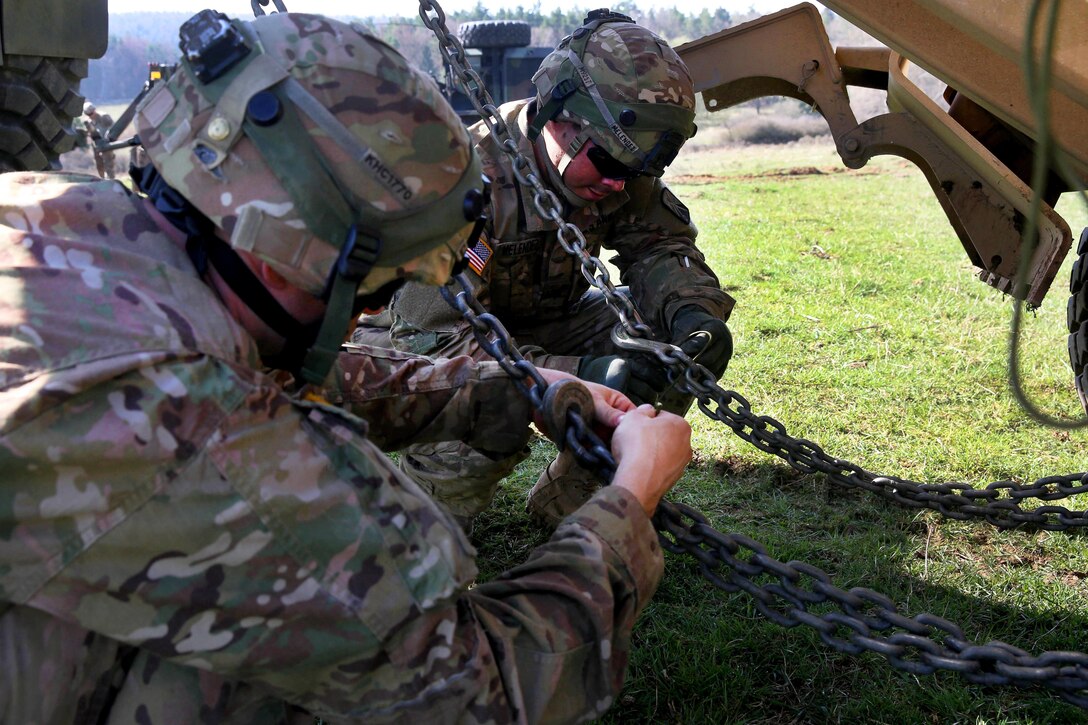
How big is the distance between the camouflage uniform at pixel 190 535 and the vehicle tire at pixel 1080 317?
2.85 metres

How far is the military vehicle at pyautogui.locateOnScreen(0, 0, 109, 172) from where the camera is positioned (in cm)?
Result: 479

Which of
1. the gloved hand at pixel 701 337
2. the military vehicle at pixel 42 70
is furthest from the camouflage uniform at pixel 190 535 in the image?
the military vehicle at pixel 42 70

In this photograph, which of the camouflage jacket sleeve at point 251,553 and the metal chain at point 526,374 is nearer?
the camouflage jacket sleeve at point 251,553

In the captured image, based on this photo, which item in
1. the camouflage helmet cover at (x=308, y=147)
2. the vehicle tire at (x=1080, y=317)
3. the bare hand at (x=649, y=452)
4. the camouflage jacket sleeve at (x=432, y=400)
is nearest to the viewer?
the camouflage helmet cover at (x=308, y=147)

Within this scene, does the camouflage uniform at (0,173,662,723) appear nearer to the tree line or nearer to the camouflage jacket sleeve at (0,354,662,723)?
the camouflage jacket sleeve at (0,354,662,723)

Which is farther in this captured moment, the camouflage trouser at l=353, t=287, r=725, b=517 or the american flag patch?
the camouflage trouser at l=353, t=287, r=725, b=517

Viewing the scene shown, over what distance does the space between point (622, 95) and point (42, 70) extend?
9.99 feet

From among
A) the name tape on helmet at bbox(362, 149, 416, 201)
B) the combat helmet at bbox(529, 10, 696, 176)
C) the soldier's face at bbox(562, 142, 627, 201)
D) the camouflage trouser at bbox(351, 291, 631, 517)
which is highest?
the name tape on helmet at bbox(362, 149, 416, 201)

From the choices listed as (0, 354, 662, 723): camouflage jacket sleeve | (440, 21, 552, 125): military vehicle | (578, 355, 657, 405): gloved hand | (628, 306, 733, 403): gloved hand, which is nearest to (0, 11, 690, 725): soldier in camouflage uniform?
(0, 354, 662, 723): camouflage jacket sleeve

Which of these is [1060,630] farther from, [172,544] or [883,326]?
[883,326]

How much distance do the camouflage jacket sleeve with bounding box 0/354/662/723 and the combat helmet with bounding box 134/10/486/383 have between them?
240 millimetres

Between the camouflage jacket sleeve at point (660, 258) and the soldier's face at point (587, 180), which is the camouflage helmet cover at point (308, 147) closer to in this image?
the soldier's face at point (587, 180)

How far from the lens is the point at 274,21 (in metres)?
1.96

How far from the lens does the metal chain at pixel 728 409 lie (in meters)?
3.05
